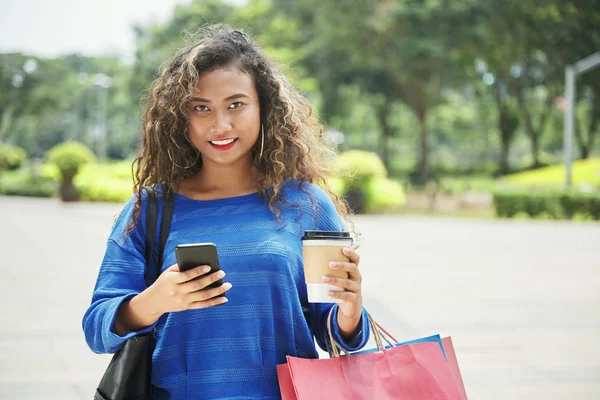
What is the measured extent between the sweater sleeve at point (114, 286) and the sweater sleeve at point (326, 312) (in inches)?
16.7

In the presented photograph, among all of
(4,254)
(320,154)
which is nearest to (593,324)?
(320,154)

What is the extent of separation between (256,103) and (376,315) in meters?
4.87

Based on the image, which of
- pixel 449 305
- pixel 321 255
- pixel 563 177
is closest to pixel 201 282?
pixel 321 255

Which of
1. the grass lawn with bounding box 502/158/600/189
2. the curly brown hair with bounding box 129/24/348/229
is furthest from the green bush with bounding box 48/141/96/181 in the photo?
the curly brown hair with bounding box 129/24/348/229

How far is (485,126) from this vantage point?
161ft

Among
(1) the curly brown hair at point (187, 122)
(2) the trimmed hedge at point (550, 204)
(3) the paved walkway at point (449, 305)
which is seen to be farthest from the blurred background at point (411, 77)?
(1) the curly brown hair at point (187, 122)

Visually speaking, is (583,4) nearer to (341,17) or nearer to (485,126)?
(341,17)

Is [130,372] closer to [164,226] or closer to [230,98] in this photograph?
[164,226]

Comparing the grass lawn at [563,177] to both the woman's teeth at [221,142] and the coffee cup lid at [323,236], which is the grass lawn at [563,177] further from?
the coffee cup lid at [323,236]

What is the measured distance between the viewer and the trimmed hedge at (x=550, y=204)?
65.9 feet

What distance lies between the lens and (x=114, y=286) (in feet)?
5.41

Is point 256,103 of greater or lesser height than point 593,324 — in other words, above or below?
above

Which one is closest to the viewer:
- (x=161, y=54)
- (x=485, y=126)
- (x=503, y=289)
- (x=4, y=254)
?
(x=503, y=289)

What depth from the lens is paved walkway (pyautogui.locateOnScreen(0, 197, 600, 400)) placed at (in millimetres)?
4672
